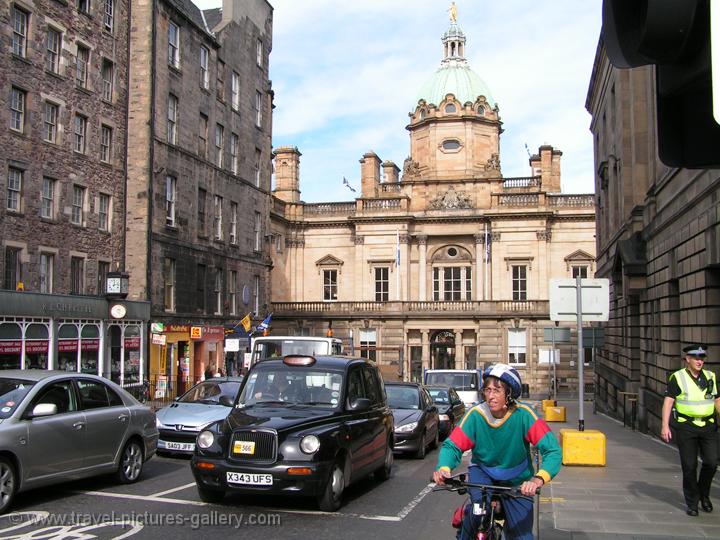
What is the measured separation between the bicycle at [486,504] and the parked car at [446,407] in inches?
564

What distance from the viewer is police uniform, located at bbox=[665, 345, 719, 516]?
9523 millimetres

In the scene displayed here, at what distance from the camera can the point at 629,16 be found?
3.05m

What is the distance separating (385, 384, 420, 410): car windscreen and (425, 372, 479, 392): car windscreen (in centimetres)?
977

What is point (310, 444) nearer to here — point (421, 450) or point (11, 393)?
point (11, 393)

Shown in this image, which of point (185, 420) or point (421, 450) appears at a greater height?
point (185, 420)

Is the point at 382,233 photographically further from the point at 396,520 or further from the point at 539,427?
the point at 539,427

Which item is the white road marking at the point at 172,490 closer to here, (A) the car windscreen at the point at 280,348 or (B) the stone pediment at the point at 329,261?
(A) the car windscreen at the point at 280,348

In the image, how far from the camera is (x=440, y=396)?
72.2ft

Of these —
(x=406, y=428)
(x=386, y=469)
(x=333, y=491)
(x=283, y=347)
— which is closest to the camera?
(x=333, y=491)

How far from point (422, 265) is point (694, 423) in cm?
5069

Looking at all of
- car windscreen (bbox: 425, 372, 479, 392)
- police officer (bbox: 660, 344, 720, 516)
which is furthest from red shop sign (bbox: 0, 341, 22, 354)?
police officer (bbox: 660, 344, 720, 516)

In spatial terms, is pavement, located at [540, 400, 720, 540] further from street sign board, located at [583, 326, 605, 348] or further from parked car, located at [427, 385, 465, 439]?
street sign board, located at [583, 326, 605, 348]

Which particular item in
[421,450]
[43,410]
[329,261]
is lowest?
[421,450]

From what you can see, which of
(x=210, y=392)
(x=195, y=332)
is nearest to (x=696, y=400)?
(x=210, y=392)
